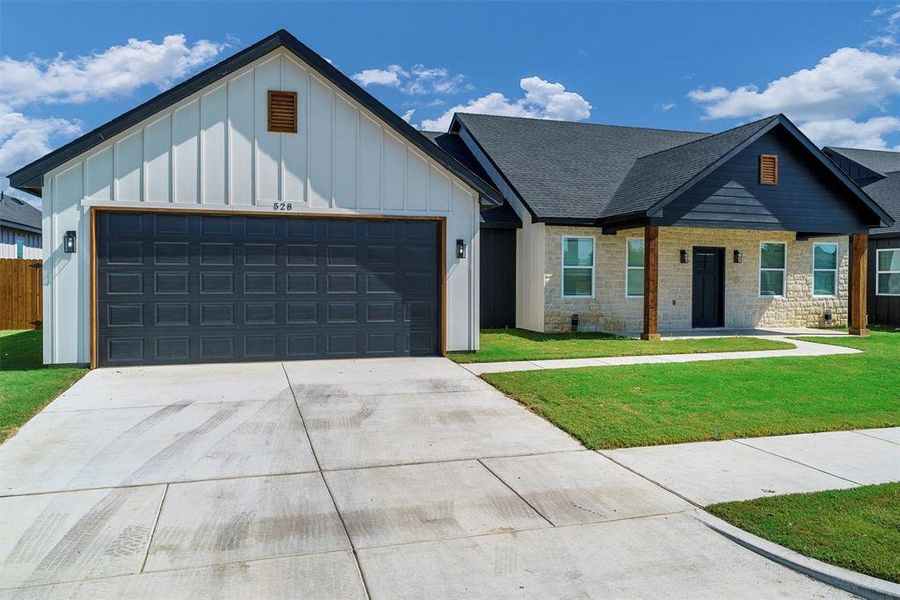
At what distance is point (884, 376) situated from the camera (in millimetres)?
10320

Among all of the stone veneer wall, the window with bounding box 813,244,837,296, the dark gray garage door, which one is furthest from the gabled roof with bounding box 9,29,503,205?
the window with bounding box 813,244,837,296

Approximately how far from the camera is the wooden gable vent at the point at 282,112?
11102 mm

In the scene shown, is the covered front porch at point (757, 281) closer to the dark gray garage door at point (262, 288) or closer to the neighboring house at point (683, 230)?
the neighboring house at point (683, 230)

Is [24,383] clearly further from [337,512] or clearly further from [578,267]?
[578,267]

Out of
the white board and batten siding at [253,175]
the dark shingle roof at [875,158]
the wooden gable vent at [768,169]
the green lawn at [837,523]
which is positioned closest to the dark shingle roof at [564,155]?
the wooden gable vent at [768,169]

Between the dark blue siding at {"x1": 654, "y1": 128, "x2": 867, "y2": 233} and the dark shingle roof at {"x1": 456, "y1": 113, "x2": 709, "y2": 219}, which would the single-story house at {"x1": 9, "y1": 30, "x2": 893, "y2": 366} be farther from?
the dark shingle roof at {"x1": 456, "y1": 113, "x2": 709, "y2": 219}

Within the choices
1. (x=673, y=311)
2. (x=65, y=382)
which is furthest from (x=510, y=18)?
(x=65, y=382)

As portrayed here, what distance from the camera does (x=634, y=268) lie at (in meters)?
16.9

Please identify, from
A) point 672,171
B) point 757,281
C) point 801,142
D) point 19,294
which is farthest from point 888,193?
point 19,294

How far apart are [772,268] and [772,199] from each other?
3.26 meters

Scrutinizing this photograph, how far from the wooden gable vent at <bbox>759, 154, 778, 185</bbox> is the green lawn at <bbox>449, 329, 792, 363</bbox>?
153 inches

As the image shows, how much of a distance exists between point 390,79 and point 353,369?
1210 cm

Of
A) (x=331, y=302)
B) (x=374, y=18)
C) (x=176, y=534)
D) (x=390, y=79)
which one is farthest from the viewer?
(x=390, y=79)

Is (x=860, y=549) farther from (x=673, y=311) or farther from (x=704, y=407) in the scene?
(x=673, y=311)
